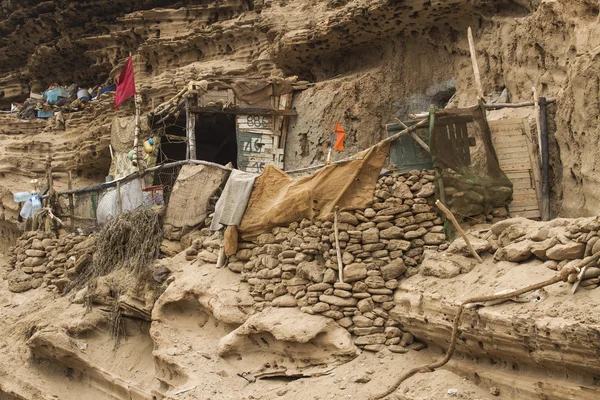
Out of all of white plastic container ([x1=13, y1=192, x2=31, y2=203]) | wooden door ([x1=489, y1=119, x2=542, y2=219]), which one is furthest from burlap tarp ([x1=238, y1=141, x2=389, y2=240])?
white plastic container ([x1=13, y1=192, x2=31, y2=203])

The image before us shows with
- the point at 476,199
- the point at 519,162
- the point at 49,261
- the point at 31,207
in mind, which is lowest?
the point at 49,261

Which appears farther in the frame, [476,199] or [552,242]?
[476,199]

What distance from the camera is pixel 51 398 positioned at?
10156 mm

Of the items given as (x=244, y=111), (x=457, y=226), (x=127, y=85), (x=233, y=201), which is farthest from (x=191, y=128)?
(x=457, y=226)

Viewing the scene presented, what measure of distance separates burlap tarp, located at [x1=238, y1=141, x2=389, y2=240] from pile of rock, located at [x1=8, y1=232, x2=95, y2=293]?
4.71m

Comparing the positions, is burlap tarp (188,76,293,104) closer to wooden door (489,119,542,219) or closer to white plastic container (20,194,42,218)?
white plastic container (20,194,42,218)

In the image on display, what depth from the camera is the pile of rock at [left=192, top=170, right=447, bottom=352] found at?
730 cm

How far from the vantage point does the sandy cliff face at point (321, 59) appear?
841 centimetres

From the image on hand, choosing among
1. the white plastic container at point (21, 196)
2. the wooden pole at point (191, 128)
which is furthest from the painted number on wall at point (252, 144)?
the white plastic container at point (21, 196)

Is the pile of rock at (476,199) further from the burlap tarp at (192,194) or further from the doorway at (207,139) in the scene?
the doorway at (207,139)

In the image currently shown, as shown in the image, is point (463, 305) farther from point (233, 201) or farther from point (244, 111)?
point (244, 111)

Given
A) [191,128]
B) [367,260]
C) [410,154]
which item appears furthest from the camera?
[191,128]

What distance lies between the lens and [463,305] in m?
5.95

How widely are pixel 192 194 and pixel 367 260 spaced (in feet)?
12.7
